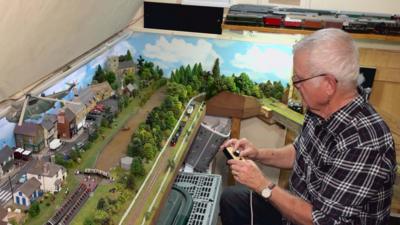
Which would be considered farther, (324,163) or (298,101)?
(298,101)

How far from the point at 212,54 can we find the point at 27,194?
1.85 m

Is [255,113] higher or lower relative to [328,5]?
lower

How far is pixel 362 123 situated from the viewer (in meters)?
1.57

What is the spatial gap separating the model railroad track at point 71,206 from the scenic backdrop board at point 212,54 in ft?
4.24

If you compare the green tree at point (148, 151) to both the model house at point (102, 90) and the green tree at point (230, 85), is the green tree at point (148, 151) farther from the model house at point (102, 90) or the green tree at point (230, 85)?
the green tree at point (230, 85)

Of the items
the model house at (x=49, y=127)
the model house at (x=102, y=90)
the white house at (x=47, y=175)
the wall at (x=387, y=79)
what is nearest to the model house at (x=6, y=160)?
the white house at (x=47, y=175)

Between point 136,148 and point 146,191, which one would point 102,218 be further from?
point 136,148

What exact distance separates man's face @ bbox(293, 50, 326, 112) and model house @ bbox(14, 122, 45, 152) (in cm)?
137

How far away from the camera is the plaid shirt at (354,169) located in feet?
5.00

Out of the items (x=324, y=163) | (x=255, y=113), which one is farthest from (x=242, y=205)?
(x=255, y=113)

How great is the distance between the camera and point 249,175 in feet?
5.84

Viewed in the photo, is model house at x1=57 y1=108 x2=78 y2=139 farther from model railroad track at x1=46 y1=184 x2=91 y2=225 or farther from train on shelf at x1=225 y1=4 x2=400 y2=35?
train on shelf at x1=225 y1=4 x2=400 y2=35

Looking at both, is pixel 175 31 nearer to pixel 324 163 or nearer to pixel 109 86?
pixel 109 86

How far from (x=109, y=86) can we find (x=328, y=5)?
1.57 metres
